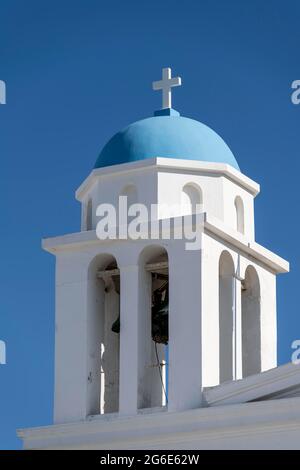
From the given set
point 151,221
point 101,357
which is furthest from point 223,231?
point 101,357

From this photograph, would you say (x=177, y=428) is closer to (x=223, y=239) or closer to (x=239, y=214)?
(x=223, y=239)

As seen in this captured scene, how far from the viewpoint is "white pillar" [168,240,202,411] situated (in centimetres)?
2288

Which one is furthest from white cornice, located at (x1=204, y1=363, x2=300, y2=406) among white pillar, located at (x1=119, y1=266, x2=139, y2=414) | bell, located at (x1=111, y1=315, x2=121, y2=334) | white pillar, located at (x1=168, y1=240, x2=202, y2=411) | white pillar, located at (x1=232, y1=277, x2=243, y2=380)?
bell, located at (x1=111, y1=315, x2=121, y2=334)

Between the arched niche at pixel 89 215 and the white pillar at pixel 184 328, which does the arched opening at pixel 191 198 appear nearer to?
the white pillar at pixel 184 328

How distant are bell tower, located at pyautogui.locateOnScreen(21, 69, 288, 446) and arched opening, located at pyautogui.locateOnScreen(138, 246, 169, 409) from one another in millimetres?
19

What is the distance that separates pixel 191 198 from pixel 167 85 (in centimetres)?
205

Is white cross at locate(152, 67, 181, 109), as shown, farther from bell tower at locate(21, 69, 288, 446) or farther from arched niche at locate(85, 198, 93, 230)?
arched niche at locate(85, 198, 93, 230)

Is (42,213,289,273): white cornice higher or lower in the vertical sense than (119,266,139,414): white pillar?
higher

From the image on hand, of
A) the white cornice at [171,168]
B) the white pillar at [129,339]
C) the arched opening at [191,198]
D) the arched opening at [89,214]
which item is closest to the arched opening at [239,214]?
the white cornice at [171,168]

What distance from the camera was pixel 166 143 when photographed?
79.6 feet

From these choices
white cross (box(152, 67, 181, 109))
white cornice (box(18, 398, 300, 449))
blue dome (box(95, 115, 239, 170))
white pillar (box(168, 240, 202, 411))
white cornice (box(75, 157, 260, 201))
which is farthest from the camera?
white cross (box(152, 67, 181, 109))

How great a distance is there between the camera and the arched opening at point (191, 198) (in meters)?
23.9

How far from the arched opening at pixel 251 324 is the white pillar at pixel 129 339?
1.74 m

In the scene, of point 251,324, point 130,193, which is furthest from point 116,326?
point 251,324
